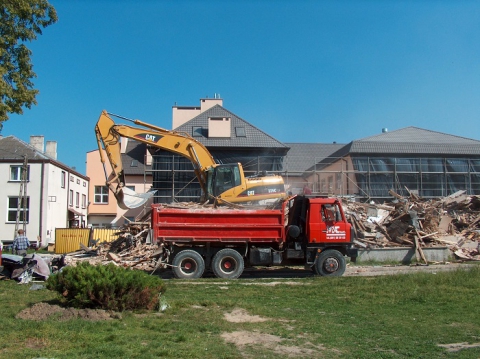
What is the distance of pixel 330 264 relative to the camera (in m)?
16.5

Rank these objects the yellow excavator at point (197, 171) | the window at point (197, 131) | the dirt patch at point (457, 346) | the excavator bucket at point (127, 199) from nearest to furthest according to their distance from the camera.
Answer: the dirt patch at point (457, 346), the yellow excavator at point (197, 171), the excavator bucket at point (127, 199), the window at point (197, 131)

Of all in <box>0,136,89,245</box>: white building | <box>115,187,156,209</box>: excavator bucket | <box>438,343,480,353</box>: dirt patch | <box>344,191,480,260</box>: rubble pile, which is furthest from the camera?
<box>0,136,89,245</box>: white building

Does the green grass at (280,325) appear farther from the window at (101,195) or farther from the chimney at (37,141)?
the window at (101,195)

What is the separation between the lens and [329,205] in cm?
1661

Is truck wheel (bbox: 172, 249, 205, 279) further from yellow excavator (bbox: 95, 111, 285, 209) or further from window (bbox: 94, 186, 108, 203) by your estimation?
window (bbox: 94, 186, 108, 203)

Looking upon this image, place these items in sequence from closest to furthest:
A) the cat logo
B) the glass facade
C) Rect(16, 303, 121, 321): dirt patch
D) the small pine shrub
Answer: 1. Rect(16, 303, 121, 321): dirt patch
2. the small pine shrub
3. the cat logo
4. the glass facade

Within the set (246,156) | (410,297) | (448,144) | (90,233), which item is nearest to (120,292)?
(410,297)

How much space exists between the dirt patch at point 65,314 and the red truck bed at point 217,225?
23.7 feet

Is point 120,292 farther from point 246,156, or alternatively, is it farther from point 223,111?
point 223,111

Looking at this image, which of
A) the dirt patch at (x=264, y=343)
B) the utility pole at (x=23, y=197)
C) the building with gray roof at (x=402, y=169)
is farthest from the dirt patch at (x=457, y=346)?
the utility pole at (x=23, y=197)

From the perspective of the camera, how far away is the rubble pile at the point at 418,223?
22406 mm

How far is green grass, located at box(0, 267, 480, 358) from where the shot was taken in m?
7.02

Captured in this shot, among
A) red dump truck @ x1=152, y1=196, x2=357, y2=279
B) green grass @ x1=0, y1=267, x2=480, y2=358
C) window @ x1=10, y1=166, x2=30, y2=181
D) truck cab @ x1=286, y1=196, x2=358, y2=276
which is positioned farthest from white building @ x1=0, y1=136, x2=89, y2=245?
truck cab @ x1=286, y1=196, x2=358, y2=276

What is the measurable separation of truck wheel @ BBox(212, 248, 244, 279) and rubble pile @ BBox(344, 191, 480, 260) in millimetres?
7224
